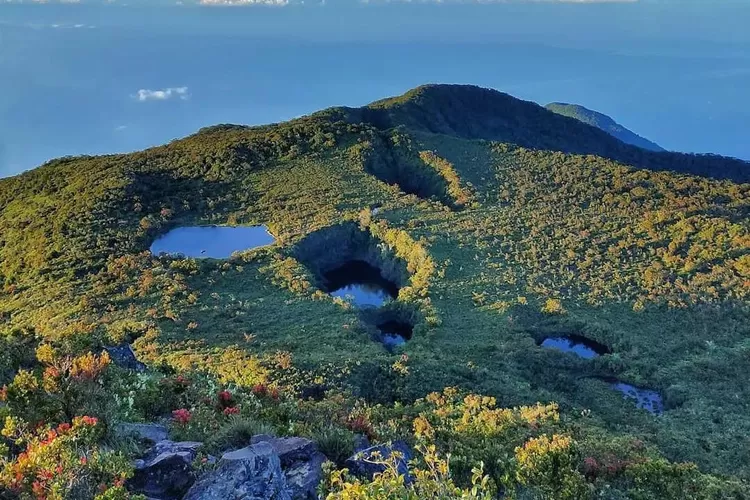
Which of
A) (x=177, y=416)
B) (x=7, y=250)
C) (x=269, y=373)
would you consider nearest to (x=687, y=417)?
(x=269, y=373)

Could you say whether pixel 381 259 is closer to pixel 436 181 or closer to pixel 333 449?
pixel 436 181

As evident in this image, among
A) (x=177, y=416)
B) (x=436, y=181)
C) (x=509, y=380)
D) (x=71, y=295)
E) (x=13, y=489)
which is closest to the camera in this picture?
(x=13, y=489)

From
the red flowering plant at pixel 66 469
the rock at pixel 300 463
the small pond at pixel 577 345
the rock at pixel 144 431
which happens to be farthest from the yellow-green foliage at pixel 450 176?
the red flowering plant at pixel 66 469

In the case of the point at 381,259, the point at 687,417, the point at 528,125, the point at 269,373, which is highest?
the point at 528,125

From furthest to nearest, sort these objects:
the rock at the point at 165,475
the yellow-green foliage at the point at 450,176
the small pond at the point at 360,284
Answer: the yellow-green foliage at the point at 450,176
the small pond at the point at 360,284
the rock at the point at 165,475

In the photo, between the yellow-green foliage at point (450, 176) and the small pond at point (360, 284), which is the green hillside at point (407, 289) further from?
the small pond at point (360, 284)

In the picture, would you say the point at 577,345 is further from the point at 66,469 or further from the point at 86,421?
the point at 66,469

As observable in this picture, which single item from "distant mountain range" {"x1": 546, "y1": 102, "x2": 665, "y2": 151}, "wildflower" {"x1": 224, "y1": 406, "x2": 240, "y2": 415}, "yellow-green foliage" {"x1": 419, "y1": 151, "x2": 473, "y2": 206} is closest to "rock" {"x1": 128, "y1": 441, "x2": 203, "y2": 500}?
"wildflower" {"x1": 224, "y1": 406, "x2": 240, "y2": 415}
